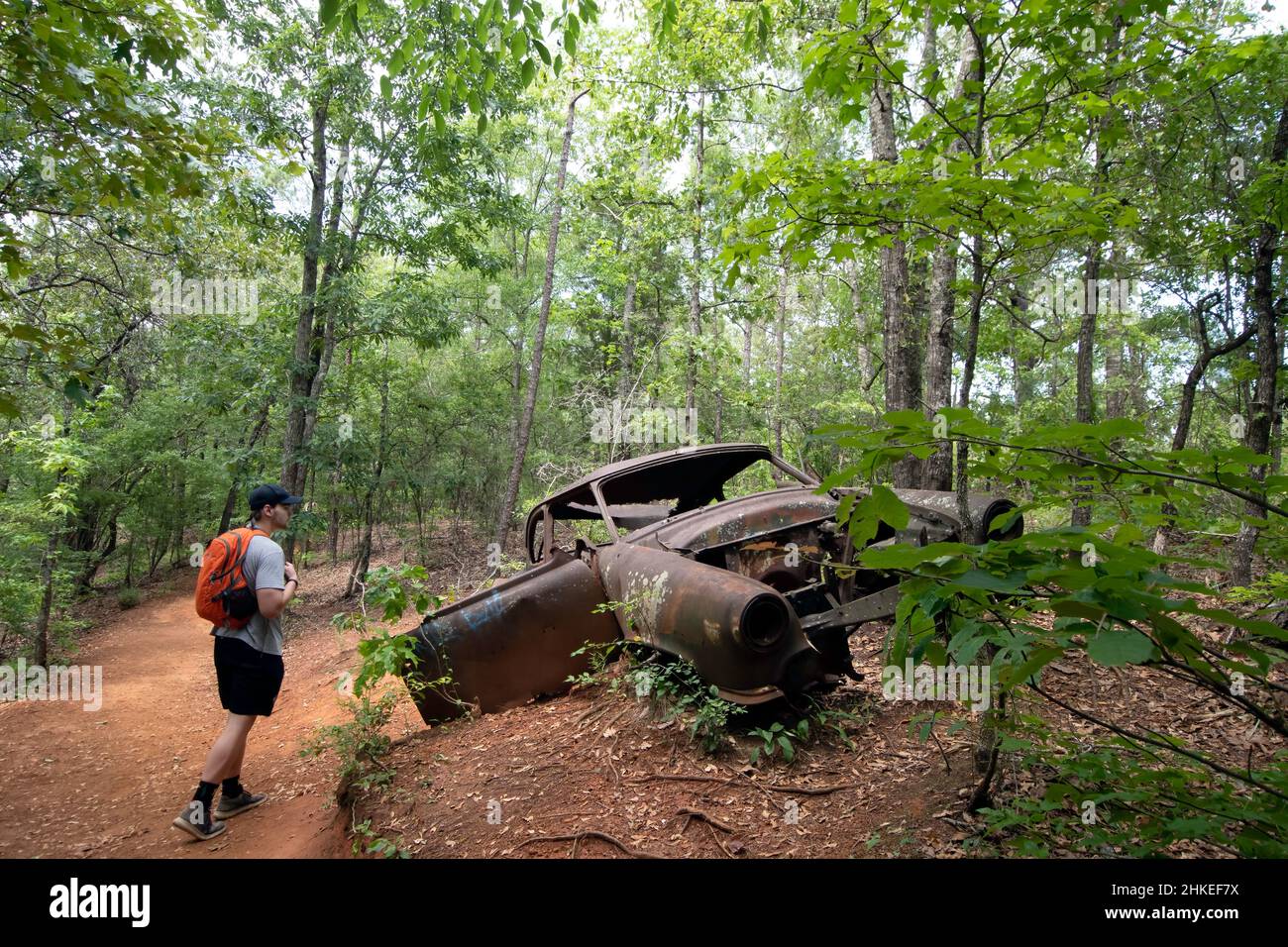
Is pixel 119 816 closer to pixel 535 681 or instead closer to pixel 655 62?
pixel 535 681

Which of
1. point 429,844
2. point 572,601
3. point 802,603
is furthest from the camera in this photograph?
point 572,601

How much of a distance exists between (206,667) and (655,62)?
1210 cm

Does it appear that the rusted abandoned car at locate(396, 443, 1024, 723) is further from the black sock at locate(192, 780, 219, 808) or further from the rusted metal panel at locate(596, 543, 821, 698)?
the black sock at locate(192, 780, 219, 808)

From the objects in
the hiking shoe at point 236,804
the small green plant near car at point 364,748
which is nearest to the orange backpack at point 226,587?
the small green plant near car at point 364,748

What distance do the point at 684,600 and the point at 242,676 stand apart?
2801 mm

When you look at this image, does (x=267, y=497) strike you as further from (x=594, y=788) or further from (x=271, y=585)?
(x=594, y=788)

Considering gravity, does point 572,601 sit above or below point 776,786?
above

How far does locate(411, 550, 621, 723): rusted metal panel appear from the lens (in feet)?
14.4

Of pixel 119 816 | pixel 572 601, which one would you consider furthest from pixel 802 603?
pixel 119 816

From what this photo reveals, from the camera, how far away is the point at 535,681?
4516 millimetres

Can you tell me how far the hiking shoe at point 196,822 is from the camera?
390cm

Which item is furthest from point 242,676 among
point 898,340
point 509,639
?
point 898,340

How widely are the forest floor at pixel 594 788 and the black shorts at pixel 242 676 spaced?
1.45 ft

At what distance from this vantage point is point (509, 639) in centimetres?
443
